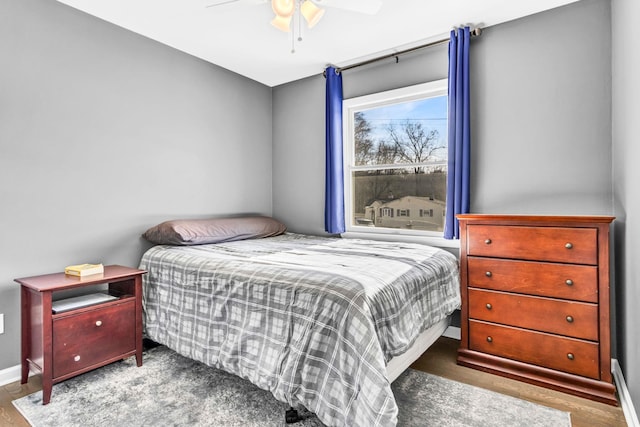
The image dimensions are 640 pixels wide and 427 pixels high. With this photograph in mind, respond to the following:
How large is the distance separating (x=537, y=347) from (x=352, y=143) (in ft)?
7.59

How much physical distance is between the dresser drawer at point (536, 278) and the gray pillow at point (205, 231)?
1.88 m

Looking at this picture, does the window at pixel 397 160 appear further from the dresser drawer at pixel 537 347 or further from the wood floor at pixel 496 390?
the wood floor at pixel 496 390

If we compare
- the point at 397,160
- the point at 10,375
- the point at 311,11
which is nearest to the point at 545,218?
the point at 397,160

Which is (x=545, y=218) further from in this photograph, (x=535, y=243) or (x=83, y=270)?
(x=83, y=270)

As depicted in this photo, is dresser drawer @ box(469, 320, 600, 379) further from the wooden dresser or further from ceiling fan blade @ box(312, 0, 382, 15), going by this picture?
ceiling fan blade @ box(312, 0, 382, 15)

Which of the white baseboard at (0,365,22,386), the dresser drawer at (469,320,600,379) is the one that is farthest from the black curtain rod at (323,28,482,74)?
the white baseboard at (0,365,22,386)

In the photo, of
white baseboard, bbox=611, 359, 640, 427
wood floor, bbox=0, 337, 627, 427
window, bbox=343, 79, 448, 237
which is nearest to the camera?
white baseboard, bbox=611, 359, 640, 427

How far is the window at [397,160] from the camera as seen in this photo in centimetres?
299

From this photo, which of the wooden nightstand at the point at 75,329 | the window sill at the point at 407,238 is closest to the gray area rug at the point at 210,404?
the wooden nightstand at the point at 75,329

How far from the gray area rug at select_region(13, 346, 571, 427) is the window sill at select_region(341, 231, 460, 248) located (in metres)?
1.08

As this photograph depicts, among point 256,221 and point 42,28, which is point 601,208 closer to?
point 256,221

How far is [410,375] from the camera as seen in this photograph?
215cm

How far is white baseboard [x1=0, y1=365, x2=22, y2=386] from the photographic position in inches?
81.4

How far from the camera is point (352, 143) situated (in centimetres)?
350
